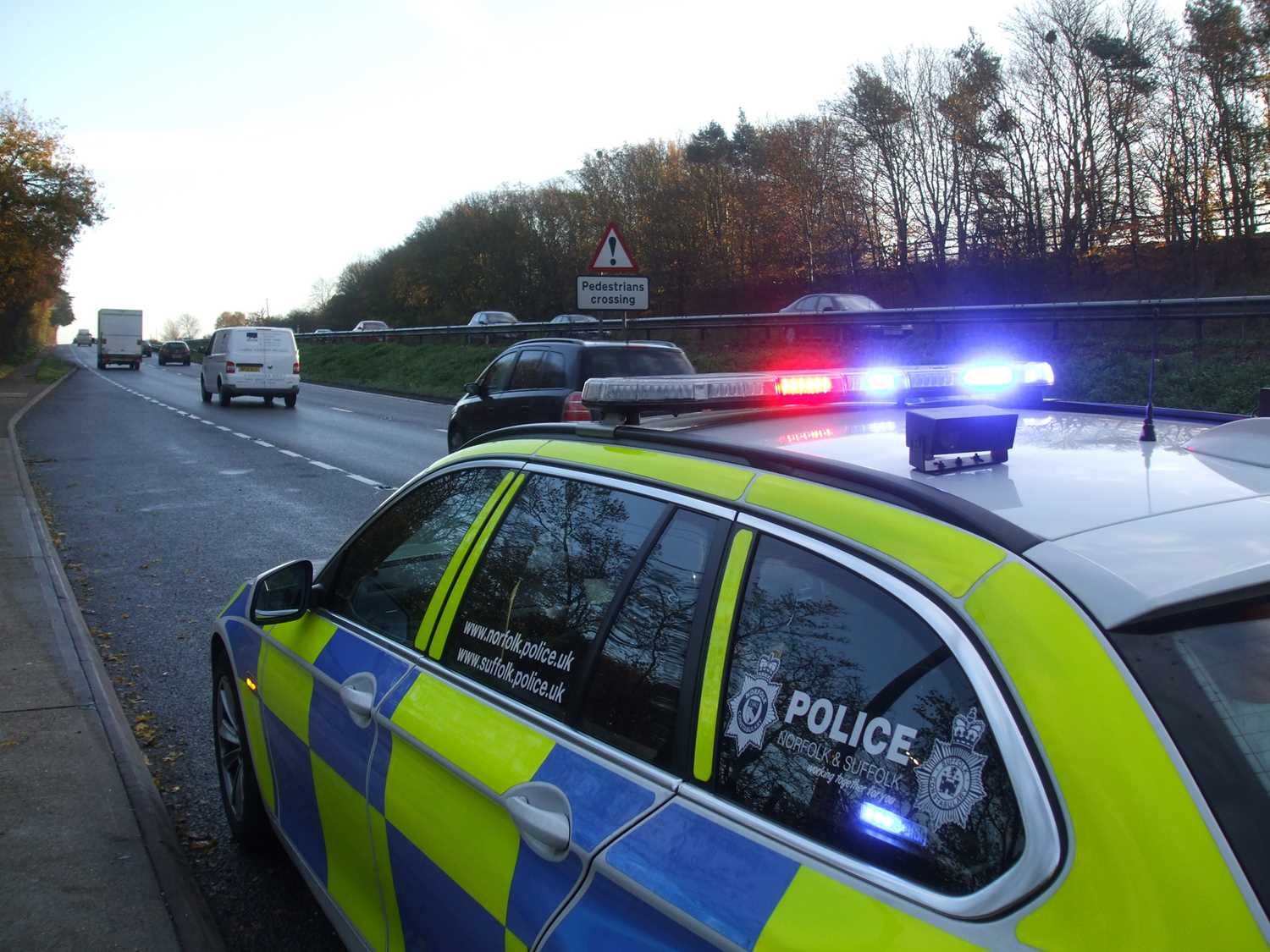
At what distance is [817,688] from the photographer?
5.48ft

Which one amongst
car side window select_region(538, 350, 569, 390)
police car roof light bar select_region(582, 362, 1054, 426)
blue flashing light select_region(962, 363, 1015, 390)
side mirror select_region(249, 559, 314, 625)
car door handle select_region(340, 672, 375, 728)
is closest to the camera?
police car roof light bar select_region(582, 362, 1054, 426)

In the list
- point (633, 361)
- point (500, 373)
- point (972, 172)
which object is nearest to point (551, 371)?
point (500, 373)

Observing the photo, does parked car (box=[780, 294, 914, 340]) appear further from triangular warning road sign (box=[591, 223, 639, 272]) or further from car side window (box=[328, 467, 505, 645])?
car side window (box=[328, 467, 505, 645])

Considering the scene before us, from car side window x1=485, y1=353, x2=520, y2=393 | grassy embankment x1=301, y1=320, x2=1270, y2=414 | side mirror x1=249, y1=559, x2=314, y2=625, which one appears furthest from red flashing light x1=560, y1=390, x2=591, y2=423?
side mirror x1=249, y1=559, x2=314, y2=625

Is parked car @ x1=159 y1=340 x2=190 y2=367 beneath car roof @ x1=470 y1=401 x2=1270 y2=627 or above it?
above

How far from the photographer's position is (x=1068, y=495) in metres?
1.76

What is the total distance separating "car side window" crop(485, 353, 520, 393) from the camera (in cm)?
1349

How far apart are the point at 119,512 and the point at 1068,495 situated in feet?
40.0

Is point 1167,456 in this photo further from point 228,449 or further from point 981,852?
point 228,449

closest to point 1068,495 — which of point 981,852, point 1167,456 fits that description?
point 1167,456

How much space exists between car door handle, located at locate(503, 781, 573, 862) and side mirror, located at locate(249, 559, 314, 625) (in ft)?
4.73

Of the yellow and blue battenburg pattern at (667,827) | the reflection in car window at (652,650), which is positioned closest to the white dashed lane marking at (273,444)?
the yellow and blue battenburg pattern at (667,827)

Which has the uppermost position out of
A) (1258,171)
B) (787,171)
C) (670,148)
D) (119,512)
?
(670,148)

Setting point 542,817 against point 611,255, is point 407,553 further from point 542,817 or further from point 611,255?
point 611,255
